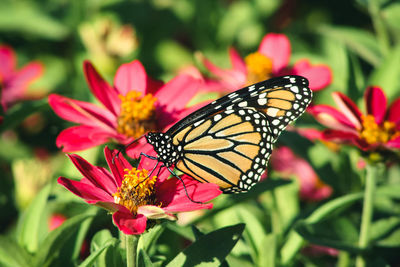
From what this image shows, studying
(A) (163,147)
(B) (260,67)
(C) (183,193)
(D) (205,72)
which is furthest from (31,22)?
(C) (183,193)

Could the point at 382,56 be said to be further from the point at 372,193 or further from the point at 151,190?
the point at 151,190

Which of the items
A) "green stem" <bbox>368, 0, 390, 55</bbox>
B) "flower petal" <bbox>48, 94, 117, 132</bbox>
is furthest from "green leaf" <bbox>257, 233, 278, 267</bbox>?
"green stem" <bbox>368, 0, 390, 55</bbox>

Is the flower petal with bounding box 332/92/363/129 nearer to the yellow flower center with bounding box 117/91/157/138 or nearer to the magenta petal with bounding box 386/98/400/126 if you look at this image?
the magenta petal with bounding box 386/98/400/126

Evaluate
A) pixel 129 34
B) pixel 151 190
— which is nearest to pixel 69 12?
pixel 129 34

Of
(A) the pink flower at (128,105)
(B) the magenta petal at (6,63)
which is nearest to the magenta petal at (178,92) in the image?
(A) the pink flower at (128,105)

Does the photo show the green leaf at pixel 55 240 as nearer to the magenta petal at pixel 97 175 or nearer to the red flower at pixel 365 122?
the magenta petal at pixel 97 175

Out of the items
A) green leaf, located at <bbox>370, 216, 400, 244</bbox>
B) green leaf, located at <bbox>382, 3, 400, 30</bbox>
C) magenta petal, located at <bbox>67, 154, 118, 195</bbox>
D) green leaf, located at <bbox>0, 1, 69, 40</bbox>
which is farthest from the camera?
green leaf, located at <bbox>0, 1, 69, 40</bbox>
